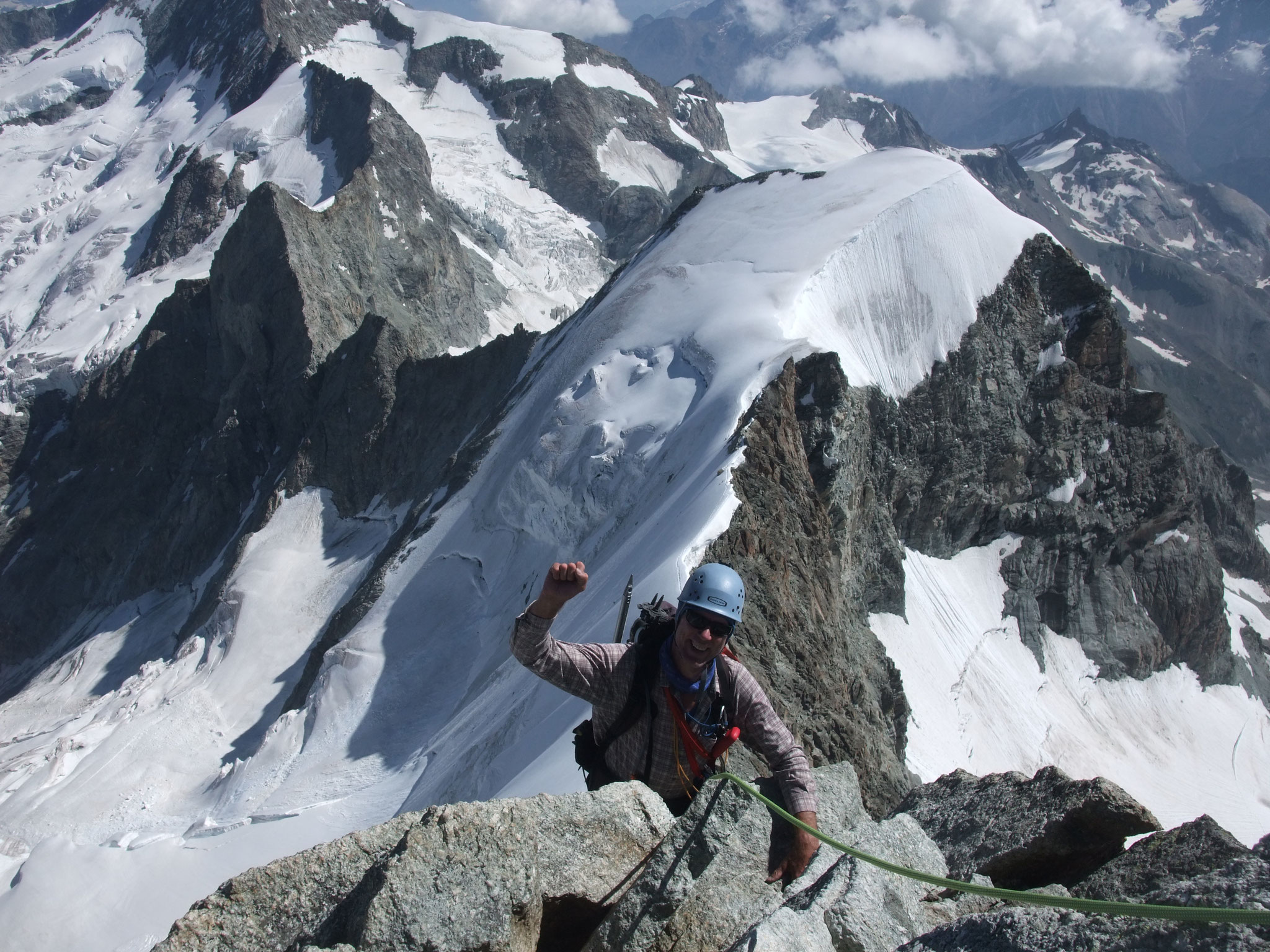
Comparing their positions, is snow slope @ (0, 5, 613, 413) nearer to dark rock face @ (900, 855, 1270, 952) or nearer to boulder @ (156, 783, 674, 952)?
boulder @ (156, 783, 674, 952)

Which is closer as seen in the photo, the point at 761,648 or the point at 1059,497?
the point at 761,648

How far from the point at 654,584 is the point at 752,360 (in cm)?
1136

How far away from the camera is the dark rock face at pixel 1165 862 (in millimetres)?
5988

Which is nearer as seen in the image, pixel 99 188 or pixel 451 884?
pixel 451 884

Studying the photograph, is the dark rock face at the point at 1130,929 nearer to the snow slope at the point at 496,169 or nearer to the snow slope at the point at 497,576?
the snow slope at the point at 497,576

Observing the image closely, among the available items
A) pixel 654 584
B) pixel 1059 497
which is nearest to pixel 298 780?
pixel 654 584

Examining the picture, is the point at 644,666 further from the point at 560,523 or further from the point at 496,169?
the point at 496,169

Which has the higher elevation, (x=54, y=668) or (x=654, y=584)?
(x=654, y=584)

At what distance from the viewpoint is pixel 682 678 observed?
6.13 meters

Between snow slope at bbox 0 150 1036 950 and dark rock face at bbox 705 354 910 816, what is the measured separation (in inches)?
34.5

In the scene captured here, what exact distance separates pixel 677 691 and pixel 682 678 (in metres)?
0.11

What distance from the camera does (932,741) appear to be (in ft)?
88.3

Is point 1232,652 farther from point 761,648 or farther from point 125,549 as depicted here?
point 125,549

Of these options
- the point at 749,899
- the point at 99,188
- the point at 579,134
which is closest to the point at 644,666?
the point at 749,899
